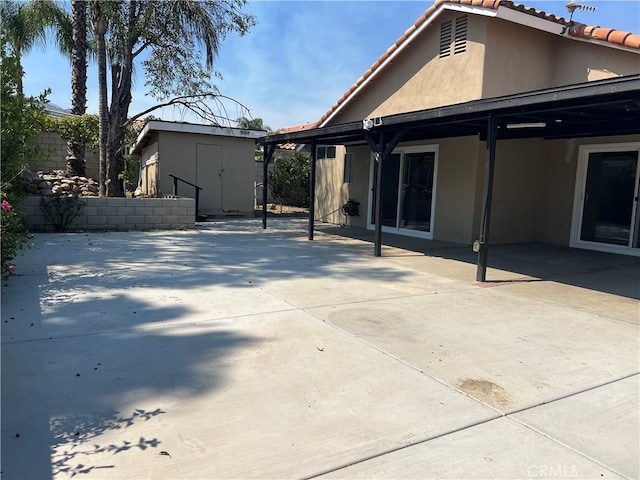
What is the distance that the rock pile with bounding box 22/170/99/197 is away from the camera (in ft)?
40.2

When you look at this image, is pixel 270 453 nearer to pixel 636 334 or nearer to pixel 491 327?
pixel 491 327

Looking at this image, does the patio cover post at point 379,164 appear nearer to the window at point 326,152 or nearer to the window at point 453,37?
the window at point 453,37

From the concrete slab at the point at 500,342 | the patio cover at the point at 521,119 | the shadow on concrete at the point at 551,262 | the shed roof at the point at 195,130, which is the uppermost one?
the shed roof at the point at 195,130

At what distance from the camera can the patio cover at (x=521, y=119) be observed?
496 centimetres

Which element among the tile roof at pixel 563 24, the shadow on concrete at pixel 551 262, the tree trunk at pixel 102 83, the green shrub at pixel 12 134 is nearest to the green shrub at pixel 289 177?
the tree trunk at pixel 102 83

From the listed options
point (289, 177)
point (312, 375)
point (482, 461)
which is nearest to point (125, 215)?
point (289, 177)

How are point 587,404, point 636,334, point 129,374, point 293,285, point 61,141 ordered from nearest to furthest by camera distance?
point 587,404
point 129,374
point 636,334
point 293,285
point 61,141

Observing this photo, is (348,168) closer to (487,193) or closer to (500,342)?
(487,193)

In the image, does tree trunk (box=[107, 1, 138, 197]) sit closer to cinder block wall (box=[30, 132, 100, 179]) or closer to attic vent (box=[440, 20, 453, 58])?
cinder block wall (box=[30, 132, 100, 179])

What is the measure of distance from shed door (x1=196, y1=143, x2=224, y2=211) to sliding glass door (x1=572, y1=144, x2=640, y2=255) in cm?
1056

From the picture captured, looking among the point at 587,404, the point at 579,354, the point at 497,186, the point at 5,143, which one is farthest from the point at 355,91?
the point at 587,404

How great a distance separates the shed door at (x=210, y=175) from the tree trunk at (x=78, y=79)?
402 centimetres

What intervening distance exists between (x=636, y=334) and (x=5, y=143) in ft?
22.3

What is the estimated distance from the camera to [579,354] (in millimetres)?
3854
